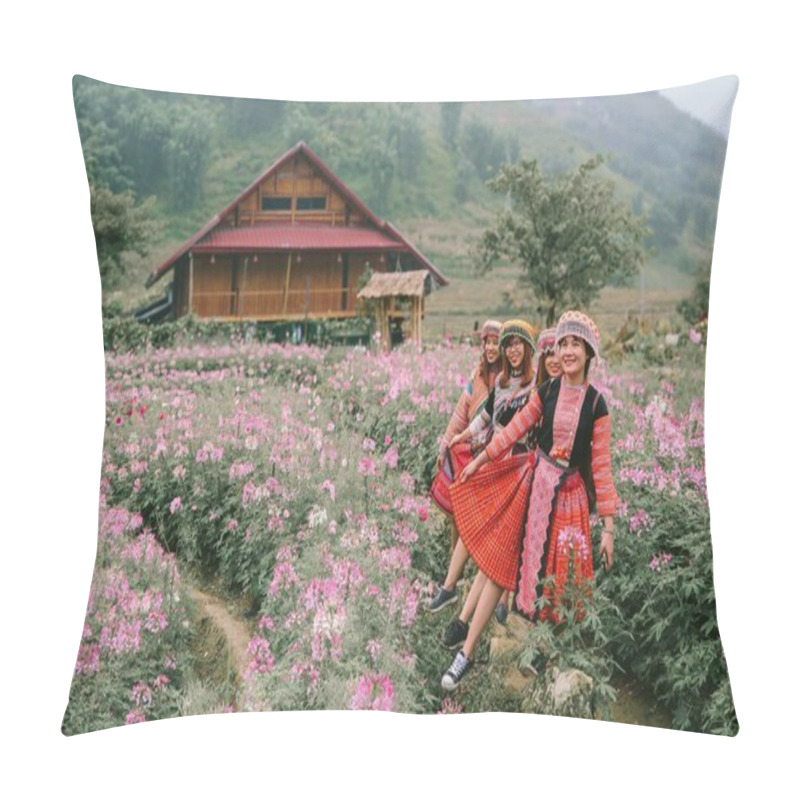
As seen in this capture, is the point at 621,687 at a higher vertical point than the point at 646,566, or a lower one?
lower

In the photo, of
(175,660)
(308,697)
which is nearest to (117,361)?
(175,660)

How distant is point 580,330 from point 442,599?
1.11m

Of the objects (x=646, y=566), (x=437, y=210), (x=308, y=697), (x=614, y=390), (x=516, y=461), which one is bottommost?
(x=308, y=697)

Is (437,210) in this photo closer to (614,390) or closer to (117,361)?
(614,390)

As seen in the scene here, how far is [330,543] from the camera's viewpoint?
454 centimetres

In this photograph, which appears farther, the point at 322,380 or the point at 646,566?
the point at 322,380

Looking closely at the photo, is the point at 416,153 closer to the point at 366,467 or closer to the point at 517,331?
the point at 517,331

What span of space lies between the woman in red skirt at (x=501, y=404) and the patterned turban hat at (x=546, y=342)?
0.10 feet

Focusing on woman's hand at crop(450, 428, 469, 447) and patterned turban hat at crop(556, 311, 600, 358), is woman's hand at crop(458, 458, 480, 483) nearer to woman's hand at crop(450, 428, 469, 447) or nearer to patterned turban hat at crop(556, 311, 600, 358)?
woman's hand at crop(450, 428, 469, 447)

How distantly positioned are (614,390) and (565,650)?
956mm

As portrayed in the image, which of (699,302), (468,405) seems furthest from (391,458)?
(699,302)

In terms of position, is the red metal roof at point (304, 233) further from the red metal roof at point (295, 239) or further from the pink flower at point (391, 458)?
the pink flower at point (391, 458)

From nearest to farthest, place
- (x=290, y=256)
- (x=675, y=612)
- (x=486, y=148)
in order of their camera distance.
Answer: (x=675, y=612) < (x=486, y=148) < (x=290, y=256)

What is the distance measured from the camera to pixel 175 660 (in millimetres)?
4484
